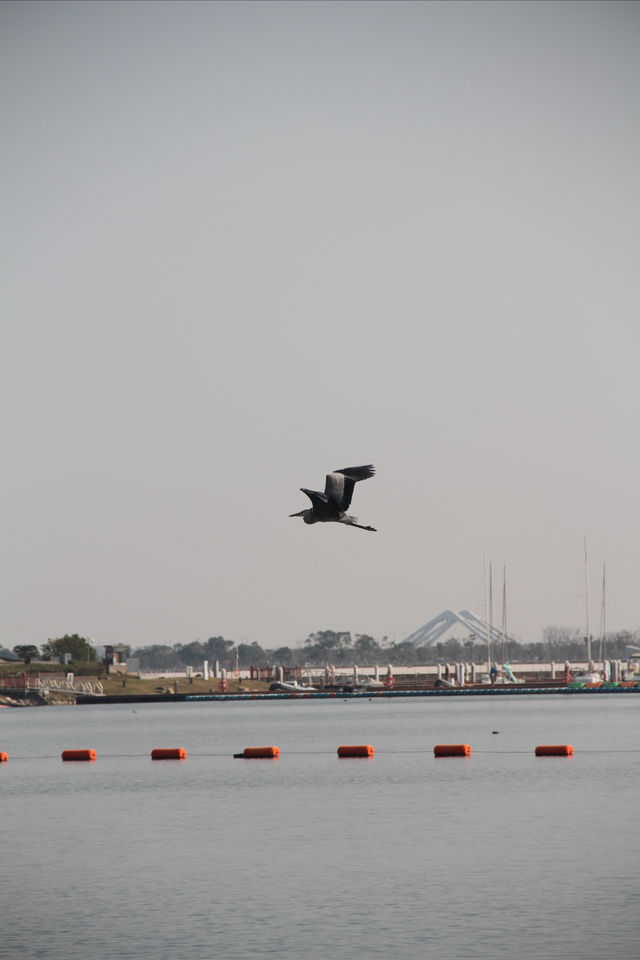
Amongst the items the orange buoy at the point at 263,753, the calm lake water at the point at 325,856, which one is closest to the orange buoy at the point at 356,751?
the calm lake water at the point at 325,856

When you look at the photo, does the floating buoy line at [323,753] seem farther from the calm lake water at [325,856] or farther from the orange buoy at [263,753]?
the calm lake water at [325,856]

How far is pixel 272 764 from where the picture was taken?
294 ft

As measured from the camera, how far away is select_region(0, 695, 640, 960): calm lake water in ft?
112

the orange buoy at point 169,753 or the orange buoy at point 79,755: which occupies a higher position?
the orange buoy at point 169,753

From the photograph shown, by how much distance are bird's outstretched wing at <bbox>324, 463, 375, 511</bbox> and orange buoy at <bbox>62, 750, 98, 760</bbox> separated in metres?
60.6

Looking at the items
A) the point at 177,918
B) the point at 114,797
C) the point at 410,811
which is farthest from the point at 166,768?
the point at 177,918

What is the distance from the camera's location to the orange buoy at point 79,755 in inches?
3523

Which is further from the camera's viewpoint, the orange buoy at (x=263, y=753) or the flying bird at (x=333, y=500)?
the orange buoy at (x=263, y=753)

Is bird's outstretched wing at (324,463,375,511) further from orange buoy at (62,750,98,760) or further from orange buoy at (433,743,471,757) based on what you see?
orange buoy at (62,750,98,760)

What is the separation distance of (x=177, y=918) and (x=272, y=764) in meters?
52.8

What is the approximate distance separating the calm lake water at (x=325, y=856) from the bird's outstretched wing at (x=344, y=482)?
34.3ft

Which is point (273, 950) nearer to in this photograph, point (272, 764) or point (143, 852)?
point (143, 852)

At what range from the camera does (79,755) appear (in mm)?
91688

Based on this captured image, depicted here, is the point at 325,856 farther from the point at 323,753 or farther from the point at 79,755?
the point at 323,753
